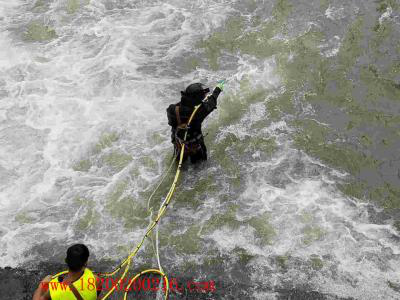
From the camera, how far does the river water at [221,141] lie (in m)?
5.98

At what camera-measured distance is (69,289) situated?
3.88 metres

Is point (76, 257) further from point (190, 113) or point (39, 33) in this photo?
point (39, 33)

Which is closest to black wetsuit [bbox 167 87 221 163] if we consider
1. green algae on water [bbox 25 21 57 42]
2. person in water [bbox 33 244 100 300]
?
person in water [bbox 33 244 100 300]

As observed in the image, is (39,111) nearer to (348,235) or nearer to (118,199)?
(118,199)

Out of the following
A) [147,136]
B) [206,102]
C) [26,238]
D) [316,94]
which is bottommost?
[26,238]

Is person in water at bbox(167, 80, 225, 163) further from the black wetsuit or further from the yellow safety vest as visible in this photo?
the yellow safety vest

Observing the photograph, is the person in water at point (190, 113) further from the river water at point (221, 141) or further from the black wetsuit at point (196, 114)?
the river water at point (221, 141)

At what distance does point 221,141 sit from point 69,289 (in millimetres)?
4659

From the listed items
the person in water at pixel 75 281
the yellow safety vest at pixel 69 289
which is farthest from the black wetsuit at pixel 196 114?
the yellow safety vest at pixel 69 289

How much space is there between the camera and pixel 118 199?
23.0ft

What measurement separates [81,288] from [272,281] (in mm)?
2758

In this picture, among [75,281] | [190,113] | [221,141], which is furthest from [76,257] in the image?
[221,141]

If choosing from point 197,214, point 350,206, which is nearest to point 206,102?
point 197,214

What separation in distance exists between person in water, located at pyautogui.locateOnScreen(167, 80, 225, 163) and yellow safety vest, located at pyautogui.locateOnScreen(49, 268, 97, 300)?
2889mm
